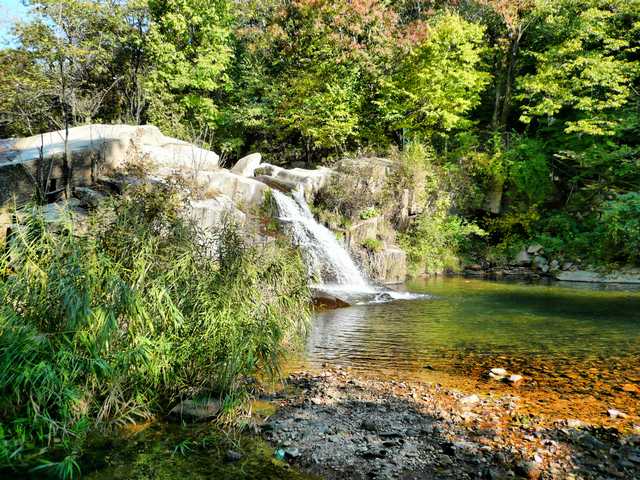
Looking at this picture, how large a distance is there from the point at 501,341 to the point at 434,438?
3889 millimetres

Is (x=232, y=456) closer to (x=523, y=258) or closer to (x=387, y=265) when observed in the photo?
(x=387, y=265)

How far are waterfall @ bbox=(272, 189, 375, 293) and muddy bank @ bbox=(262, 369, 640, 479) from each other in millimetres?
7676

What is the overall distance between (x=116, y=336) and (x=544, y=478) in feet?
10.7

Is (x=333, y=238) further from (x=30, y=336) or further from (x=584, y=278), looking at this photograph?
(x=30, y=336)

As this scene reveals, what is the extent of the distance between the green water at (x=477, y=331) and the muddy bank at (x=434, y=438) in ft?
4.23

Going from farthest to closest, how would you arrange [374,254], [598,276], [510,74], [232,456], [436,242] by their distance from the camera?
1. [510,74]
2. [436,242]
3. [598,276]
4. [374,254]
5. [232,456]

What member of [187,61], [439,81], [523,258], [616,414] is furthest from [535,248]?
[187,61]

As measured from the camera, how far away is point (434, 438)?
3.77 meters

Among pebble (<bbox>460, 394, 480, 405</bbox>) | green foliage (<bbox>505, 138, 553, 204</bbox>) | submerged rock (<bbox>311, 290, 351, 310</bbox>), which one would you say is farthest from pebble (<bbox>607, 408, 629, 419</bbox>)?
green foliage (<bbox>505, 138, 553, 204</bbox>)

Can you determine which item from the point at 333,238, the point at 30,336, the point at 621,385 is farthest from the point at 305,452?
the point at 333,238

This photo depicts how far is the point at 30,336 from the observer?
138 inches

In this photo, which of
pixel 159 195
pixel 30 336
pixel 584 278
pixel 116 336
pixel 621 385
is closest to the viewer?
pixel 30 336

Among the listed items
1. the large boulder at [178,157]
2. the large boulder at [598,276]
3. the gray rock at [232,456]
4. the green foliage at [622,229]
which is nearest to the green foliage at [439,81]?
the green foliage at [622,229]

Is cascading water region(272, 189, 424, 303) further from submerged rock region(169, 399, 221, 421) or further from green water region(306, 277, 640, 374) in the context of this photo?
submerged rock region(169, 399, 221, 421)
